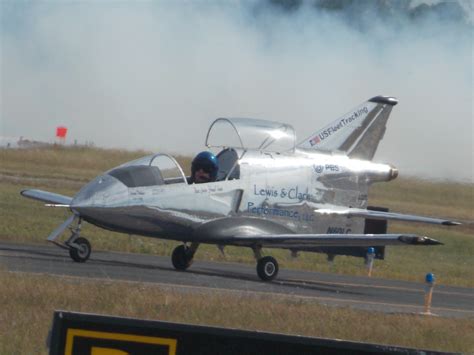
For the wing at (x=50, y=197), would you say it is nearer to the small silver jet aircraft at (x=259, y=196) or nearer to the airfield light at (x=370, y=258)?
the small silver jet aircraft at (x=259, y=196)

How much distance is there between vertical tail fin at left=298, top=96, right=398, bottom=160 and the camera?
23.0 meters

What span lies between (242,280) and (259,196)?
5.38 ft

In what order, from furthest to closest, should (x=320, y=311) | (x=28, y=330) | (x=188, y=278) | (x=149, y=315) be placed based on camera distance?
(x=188, y=278) → (x=320, y=311) → (x=149, y=315) → (x=28, y=330)

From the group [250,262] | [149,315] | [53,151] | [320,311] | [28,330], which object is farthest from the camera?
[53,151]

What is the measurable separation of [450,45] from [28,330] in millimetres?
36648

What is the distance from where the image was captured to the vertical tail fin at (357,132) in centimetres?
2305

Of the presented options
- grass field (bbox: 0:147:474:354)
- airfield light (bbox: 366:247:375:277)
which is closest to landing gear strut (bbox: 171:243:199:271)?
grass field (bbox: 0:147:474:354)

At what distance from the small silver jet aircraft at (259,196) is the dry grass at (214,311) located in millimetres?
3670

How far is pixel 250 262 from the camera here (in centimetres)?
2689

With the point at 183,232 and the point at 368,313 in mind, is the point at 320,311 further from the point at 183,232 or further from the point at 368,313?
the point at 183,232

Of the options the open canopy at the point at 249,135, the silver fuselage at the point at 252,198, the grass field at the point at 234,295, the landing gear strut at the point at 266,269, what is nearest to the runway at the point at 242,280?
the landing gear strut at the point at 266,269

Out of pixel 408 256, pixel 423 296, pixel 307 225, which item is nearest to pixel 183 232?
pixel 307 225

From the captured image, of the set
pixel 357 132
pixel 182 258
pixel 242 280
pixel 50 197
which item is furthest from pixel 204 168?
pixel 357 132

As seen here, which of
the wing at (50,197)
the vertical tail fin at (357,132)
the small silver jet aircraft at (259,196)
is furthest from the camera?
the vertical tail fin at (357,132)
